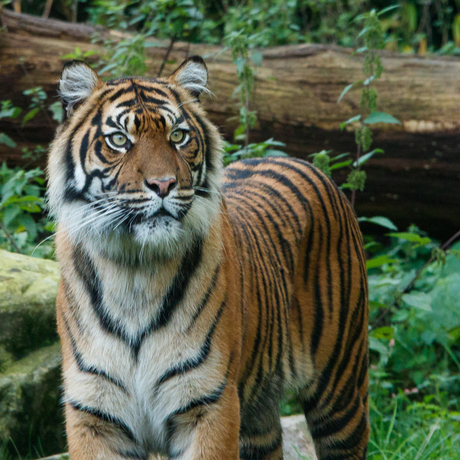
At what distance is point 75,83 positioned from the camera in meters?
2.34

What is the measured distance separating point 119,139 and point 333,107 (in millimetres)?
3160

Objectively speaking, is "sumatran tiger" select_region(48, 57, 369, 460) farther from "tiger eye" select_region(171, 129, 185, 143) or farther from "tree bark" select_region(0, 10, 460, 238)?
"tree bark" select_region(0, 10, 460, 238)

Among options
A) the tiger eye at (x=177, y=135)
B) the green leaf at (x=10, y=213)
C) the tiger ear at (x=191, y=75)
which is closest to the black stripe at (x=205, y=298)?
the tiger eye at (x=177, y=135)

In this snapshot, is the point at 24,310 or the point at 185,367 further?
the point at 24,310

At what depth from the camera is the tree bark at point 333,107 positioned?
5.00 metres

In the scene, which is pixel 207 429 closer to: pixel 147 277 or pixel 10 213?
pixel 147 277

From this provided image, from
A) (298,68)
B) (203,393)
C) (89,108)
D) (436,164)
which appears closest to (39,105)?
(298,68)

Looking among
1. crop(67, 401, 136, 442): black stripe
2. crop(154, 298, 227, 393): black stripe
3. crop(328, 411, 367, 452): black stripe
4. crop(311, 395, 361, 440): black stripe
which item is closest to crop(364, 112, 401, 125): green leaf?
crop(311, 395, 361, 440): black stripe

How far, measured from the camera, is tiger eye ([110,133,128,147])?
220 centimetres

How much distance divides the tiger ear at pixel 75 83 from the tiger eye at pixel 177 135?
37cm

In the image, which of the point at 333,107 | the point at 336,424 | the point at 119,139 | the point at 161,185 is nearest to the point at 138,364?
the point at 161,185

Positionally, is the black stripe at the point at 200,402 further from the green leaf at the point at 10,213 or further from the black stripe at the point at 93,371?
the green leaf at the point at 10,213

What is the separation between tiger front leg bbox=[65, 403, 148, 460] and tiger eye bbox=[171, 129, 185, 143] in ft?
3.20

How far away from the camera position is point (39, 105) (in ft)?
16.1
